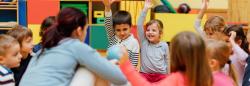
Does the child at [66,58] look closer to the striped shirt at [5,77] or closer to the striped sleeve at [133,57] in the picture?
the striped shirt at [5,77]

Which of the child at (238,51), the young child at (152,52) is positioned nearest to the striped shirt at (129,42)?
the young child at (152,52)

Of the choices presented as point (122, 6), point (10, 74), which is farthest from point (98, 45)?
point (10, 74)

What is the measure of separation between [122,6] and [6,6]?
4.55ft

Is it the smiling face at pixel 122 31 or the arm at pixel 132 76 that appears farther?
the smiling face at pixel 122 31

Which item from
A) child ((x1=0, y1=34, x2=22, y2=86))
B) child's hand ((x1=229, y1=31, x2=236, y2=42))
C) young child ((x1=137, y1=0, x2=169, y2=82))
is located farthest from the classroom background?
child ((x1=0, y1=34, x2=22, y2=86))

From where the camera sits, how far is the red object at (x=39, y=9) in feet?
16.0

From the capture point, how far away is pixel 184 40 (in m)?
1.73

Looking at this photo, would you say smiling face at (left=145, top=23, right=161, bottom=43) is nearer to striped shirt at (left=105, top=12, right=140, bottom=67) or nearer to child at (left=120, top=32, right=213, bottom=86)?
striped shirt at (left=105, top=12, right=140, bottom=67)

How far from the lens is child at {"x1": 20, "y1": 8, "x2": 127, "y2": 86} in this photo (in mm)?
1806

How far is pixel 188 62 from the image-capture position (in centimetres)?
172

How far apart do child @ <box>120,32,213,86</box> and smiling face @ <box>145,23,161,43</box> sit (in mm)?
1491

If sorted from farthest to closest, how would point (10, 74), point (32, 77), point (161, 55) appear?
point (161, 55) < point (10, 74) < point (32, 77)

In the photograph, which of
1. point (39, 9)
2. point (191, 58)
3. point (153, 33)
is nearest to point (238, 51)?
point (153, 33)

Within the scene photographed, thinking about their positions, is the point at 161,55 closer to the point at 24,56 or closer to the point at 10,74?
the point at 24,56
